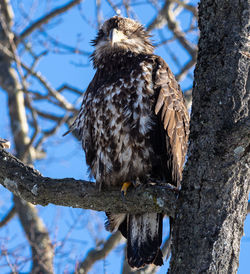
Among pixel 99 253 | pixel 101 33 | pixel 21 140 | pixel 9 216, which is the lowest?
pixel 99 253

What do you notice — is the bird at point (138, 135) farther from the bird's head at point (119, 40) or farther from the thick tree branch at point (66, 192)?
the bird's head at point (119, 40)

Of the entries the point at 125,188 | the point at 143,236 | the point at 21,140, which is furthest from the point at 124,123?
the point at 21,140

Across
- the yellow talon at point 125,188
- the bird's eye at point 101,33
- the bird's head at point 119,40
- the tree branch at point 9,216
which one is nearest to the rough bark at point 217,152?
the yellow talon at point 125,188

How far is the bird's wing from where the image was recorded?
13.6 feet

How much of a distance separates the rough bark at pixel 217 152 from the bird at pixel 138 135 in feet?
2.81

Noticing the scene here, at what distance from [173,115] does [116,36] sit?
1.09 metres

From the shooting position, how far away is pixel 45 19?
28.5 ft

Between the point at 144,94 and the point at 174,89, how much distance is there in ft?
0.93

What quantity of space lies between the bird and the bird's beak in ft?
1.17

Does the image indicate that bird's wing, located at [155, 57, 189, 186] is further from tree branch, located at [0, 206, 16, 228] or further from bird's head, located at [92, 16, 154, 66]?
tree branch, located at [0, 206, 16, 228]

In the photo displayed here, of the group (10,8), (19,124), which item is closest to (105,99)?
(19,124)

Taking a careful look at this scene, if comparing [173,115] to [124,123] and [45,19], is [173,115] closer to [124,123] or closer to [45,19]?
[124,123]

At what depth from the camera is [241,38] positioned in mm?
3307

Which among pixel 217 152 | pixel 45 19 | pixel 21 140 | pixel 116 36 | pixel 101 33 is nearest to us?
pixel 217 152
